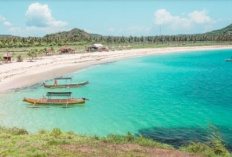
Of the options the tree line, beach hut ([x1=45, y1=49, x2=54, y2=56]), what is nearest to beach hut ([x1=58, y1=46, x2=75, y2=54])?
beach hut ([x1=45, y1=49, x2=54, y2=56])

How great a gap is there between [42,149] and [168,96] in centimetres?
2710

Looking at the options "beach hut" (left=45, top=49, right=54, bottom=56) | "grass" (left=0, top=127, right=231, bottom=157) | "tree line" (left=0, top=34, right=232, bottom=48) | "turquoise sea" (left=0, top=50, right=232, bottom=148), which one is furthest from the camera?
"tree line" (left=0, top=34, right=232, bottom=48)

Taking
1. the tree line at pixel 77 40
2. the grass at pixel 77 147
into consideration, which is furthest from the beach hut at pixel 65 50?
the grass at pixel 77 147

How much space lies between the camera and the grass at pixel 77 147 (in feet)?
45.4

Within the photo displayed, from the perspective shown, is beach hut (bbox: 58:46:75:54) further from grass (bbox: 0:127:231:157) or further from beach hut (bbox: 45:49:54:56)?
grass (bbox: 0:127:231:157)

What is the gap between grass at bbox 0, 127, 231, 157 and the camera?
1384 cm

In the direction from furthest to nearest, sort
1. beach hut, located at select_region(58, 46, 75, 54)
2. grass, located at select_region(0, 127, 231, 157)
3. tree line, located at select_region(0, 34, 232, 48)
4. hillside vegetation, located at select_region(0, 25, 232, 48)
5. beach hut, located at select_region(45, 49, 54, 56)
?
hillside vegetation, located at select_region(0, 25, 232, 48)
tree line, located at select_region(0, 34, 232, 48)
beach hut, located at select_region(58, 46, 75, 54)
beach hut, located at select_region(45, 49, 54, 56)
grass, located at select_region(0, 127, 231, 157)

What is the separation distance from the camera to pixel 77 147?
14.9m

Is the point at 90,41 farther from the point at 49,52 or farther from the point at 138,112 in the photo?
the point at 138,112

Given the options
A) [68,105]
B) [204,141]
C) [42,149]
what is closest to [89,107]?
[68,105]

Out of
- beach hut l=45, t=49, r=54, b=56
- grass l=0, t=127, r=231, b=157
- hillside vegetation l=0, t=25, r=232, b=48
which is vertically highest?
hillside vegetation l=0, t=25, r=232, b=48

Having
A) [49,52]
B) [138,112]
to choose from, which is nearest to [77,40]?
[49,52]

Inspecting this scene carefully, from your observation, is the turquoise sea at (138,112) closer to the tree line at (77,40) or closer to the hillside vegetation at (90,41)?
the tree line at (77,40)

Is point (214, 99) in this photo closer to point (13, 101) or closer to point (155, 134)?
point (155, 134)
